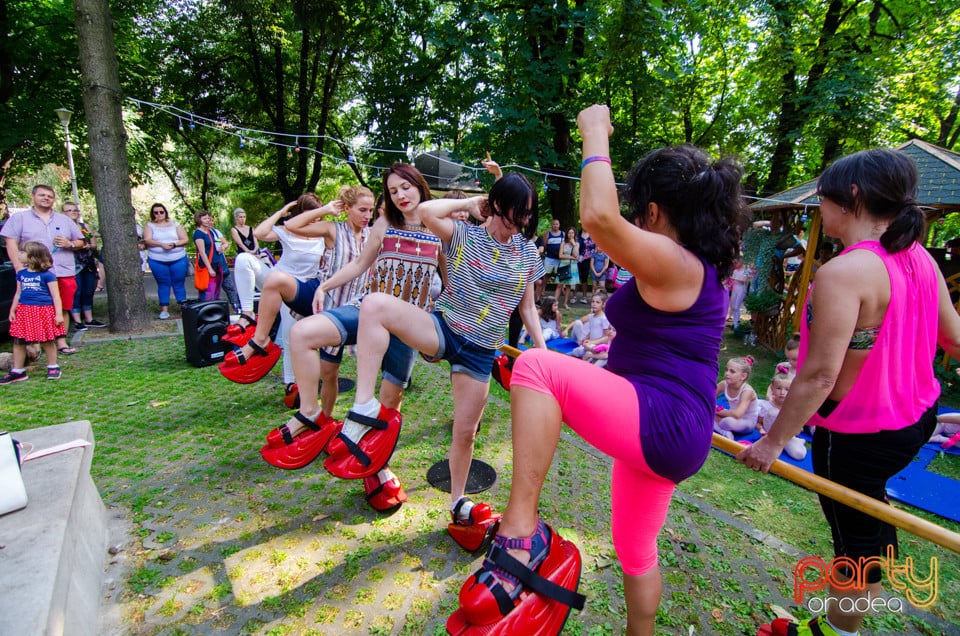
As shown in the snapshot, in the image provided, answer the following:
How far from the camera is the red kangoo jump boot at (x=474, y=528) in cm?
276

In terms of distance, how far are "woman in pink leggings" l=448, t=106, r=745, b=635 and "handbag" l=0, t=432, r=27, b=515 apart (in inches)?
83.7

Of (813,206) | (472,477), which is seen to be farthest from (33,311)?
(813,206)

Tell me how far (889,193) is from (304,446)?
2.98 m

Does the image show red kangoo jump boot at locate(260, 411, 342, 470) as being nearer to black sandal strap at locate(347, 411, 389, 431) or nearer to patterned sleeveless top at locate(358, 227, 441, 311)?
black sandal strap at locate(347, 411, 389, 431)

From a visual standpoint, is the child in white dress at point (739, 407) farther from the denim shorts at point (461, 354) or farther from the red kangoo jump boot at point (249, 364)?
the red kangoo jump boot at point (249, 364)

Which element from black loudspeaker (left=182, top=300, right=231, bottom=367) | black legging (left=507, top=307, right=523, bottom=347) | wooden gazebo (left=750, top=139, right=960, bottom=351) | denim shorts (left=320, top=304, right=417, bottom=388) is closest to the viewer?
denim shorts (left=320, top=304, right=417, bottom=388)

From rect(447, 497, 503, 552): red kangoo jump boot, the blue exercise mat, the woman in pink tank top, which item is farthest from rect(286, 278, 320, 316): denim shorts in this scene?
the blue exercise mat

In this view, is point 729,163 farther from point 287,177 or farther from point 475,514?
point 287,177

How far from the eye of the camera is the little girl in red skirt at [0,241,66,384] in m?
5.57

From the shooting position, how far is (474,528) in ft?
9.07

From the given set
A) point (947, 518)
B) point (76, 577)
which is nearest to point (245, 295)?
point (76, 577)

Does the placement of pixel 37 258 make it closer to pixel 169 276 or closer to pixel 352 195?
pixel 169 276

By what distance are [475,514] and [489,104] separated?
10.1 m

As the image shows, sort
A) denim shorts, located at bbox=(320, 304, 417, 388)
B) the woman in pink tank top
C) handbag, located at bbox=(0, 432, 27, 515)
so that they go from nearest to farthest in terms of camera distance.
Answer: the woman in pink tank top < handbag, located at bbox=(0, 432, 27, 515) < denim shorts, located at bbox=(320, 304, 417, 388)
